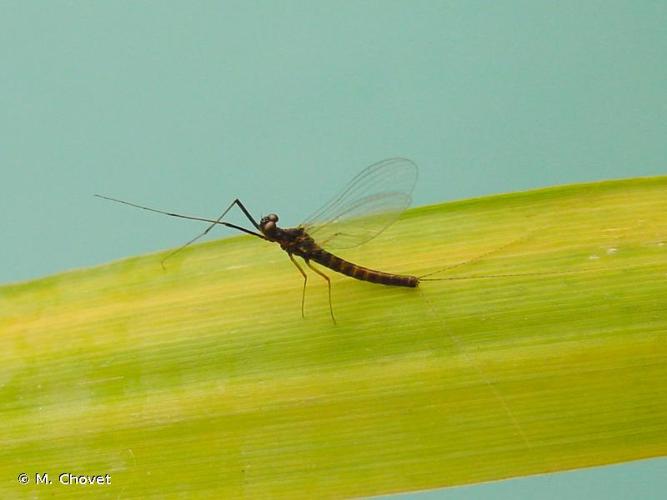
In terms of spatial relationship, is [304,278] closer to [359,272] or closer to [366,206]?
[359,272]

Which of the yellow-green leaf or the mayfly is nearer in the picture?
the yellow-green leaf

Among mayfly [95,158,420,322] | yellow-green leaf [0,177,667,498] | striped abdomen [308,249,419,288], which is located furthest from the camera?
mayfly [95,158,420,322]

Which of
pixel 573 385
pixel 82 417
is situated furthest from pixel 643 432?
pixel 82 417

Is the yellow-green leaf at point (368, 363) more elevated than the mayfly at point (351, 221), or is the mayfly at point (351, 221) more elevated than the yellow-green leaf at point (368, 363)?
the mayfly at point (351, 221)

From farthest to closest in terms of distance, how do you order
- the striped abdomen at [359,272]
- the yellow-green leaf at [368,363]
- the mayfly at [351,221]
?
the mayfly at [351,221], the striped abdomen at [359,272], the yellow-green leaf at [368,363]

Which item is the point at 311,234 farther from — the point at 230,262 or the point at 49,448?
the point at 49,448

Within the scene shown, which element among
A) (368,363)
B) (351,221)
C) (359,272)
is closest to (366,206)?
(351,221)

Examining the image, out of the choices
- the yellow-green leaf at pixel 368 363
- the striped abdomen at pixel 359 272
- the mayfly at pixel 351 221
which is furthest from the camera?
the mayfly at pixel 351 221

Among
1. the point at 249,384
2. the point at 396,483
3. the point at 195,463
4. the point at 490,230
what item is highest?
the point at 490,230
